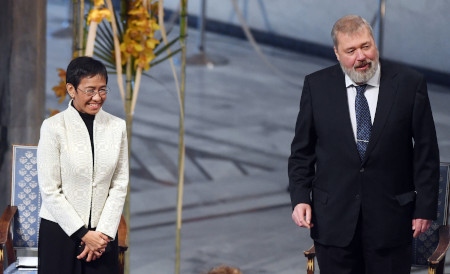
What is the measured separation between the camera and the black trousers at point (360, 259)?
13.5 ft

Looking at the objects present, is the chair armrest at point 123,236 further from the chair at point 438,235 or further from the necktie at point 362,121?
the necktie at point 362,121

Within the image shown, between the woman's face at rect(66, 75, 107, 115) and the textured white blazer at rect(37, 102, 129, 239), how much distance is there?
2.1 inches

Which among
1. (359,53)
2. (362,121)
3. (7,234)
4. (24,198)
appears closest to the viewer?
(359,53)

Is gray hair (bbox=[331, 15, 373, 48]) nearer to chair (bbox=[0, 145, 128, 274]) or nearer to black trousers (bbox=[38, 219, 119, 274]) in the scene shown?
black trousers (bbox=[38, 219, 119, 274])

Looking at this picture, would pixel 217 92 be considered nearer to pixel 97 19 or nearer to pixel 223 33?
pixel 223 33

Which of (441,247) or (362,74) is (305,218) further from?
(441,247)

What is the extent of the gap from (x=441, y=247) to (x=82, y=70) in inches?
64.5

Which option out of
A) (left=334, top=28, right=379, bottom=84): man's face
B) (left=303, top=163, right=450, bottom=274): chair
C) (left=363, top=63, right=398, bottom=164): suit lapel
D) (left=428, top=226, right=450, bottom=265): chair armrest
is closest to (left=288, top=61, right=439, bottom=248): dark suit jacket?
(left=363, top=63, right=398, bottom=164): suit lapel

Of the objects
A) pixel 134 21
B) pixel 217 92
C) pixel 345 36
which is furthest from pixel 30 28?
pixel 217 92

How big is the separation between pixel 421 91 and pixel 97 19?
59.9 inches

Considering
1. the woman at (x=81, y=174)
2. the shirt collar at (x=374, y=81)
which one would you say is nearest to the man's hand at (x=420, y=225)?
the shirt collar at (x=374, y=81)

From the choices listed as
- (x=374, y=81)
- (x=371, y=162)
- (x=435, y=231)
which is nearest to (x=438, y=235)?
(x=435, y=231)

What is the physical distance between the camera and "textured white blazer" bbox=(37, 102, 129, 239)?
13.5 feet

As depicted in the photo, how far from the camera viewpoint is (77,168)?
4113 millimetres
